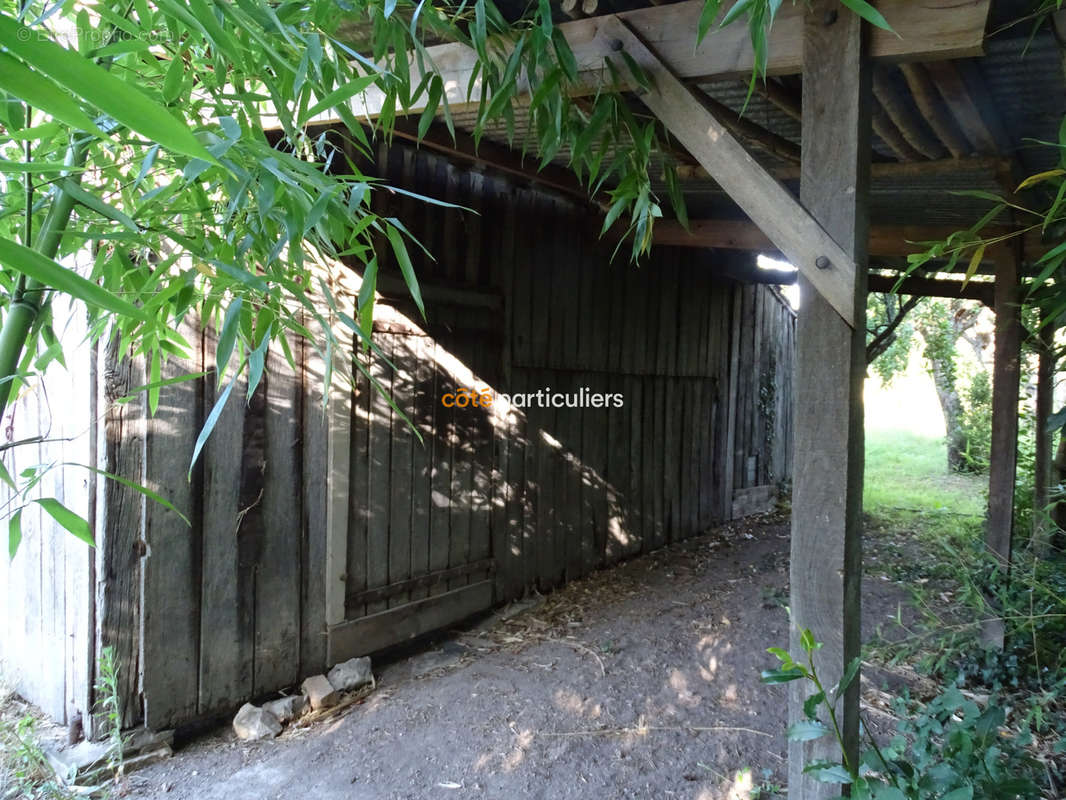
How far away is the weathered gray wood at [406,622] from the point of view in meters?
3.38

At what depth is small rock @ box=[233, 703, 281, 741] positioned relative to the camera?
2.83 meters

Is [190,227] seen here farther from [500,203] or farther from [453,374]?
[500,203]

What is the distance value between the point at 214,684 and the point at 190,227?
2.39m

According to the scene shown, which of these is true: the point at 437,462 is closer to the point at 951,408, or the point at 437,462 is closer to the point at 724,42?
the point at 724,42

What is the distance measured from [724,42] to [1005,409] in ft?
10.8

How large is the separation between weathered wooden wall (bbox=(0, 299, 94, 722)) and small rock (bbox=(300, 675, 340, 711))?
2.91 feet

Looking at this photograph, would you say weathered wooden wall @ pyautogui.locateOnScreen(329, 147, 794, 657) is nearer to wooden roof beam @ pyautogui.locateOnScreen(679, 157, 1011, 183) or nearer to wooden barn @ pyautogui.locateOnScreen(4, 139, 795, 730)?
wooden barn @ pyautogui.locateOnScreen(4, 139, 795, 730)

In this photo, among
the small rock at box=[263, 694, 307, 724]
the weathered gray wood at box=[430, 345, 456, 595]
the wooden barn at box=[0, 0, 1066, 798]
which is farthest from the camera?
the weathered gray wood at box=[430, 345, 456, 595]

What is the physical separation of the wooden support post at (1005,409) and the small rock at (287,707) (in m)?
3.80

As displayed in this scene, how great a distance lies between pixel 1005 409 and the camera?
3.89m

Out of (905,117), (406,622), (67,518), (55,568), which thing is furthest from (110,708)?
(905,117)

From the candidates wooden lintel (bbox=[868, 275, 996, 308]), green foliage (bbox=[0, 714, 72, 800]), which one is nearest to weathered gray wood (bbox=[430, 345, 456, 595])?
green foliage (bbox=[0, 714, 72, 800])

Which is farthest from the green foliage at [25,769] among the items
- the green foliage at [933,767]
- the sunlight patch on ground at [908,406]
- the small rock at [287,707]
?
the sunlight patch on ground at [908,406]

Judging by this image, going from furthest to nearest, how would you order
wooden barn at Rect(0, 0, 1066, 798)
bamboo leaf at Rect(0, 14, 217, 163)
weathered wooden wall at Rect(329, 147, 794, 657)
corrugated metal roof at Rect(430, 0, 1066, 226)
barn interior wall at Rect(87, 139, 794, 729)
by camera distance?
weathered wooden wall at Rect(329, 147, 794, 657) < barn interior wall at Rect(87, 139, 794, 729) < corrugated metal roof at Rect(430, 0, 1066, 226) < wooden barn at Rect(0, 0, 1066, 798) < bamboo leaf at Rect(0, 14, 217, 163)
